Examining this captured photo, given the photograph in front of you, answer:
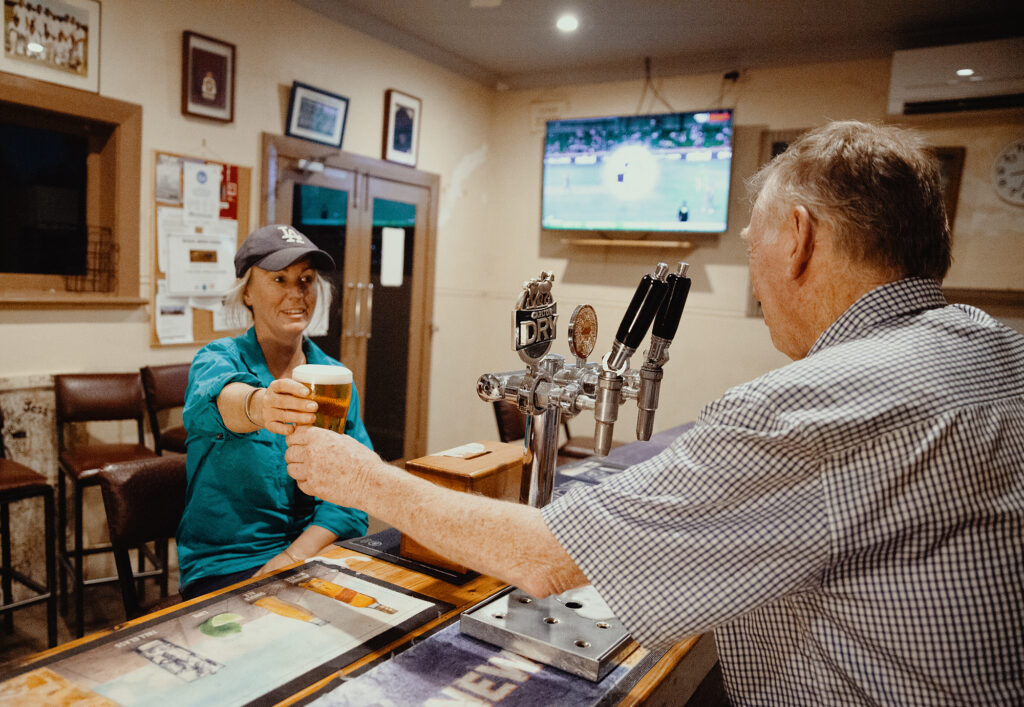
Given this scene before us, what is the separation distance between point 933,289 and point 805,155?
25 cm

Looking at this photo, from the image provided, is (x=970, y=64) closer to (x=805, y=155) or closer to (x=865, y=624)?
(x=805, y=155)

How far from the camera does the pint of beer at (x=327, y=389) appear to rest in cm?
107

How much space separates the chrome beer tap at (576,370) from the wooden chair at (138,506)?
959 millimetres

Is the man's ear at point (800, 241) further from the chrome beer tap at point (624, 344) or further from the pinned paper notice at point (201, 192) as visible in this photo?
the pinned paper notice at point (201, 192)

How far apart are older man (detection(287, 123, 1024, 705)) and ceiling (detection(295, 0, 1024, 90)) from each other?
3.39 meters

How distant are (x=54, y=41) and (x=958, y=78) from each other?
4.48 meters

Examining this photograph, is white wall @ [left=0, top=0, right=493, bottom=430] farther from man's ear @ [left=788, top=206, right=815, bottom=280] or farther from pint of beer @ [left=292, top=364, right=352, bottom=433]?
man's ear @ [left=788, top=206, right=815, bottom=280]

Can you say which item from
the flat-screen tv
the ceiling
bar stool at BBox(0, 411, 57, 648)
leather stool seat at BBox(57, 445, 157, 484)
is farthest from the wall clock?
bar stool at BBox(0, 411, 57, 648)

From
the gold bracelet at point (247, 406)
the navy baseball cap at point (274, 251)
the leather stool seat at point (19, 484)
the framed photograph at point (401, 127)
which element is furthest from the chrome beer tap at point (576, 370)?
the framed photograph at point (401, 127)

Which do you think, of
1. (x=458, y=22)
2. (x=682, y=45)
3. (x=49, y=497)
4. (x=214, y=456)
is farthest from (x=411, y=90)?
(x=214, y=456)

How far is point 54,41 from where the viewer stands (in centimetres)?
289

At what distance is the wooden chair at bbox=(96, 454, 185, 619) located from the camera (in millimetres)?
1571

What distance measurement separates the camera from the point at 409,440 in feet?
16.6

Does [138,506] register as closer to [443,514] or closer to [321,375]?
[321,375]
